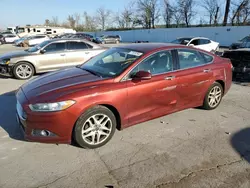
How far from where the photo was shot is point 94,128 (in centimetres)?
312

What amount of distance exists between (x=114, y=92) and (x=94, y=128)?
0.63 m

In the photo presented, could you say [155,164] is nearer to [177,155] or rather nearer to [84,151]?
[177,155]

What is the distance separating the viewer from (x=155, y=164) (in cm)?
281

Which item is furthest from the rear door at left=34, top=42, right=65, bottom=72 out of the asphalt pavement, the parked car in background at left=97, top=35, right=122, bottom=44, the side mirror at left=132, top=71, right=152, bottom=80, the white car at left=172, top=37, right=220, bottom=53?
the parked car in background at left=97, top=35, right=122, bottom=44

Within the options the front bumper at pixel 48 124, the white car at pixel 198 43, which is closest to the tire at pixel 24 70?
the front bumper at pixel 48 124

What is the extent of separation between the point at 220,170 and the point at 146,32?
41.1m

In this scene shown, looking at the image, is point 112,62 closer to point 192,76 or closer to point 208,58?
point 192,76

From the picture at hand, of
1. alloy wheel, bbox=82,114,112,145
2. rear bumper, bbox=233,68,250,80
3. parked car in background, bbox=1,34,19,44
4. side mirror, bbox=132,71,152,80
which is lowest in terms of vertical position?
alloy wheel, bbox=82,114,112,145

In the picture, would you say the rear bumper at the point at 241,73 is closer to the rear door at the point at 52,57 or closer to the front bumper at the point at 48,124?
the front bumper at the point at 48,124

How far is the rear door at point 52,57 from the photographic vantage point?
802 centimetres

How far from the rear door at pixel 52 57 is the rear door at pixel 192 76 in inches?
224

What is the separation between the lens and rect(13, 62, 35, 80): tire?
7655 mm

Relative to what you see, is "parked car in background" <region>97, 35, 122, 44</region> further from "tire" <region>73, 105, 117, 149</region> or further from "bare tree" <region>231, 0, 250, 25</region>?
"tire" <region>73, 105, 117, 149</region>

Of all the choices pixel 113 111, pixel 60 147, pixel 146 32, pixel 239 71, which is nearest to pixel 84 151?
pixel 60 147
